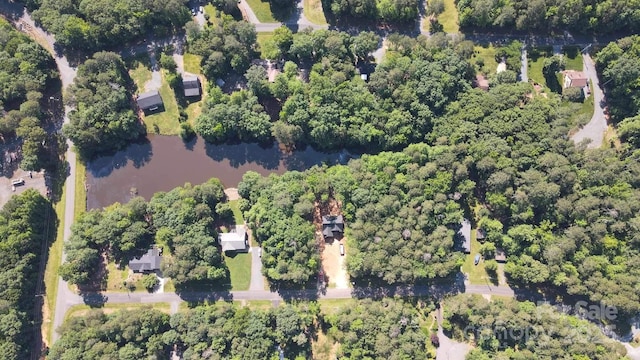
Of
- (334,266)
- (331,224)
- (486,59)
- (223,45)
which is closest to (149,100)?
(223,45)

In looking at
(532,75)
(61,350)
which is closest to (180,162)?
(61,350)

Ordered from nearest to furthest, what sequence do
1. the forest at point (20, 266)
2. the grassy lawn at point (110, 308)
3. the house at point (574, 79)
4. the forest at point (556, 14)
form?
the forest at point (20, 266) → the grassy lawn at point (110, 308) → the forest at point (556, 14) → the house at point (574, 79)

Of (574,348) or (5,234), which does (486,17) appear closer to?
(574,348)

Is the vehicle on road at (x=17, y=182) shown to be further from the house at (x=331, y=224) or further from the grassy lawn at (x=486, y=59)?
the grassy lawn at (x=486, y=59)

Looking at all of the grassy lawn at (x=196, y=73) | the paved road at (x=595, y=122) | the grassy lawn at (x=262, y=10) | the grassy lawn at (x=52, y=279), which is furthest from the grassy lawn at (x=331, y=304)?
the grassy lawn at (x=262, y=10)

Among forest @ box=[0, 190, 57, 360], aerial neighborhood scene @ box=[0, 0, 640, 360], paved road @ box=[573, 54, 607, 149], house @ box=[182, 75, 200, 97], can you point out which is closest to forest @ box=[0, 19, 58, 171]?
aerial neighborhood scene @ box=[0, 0, 640, 360]

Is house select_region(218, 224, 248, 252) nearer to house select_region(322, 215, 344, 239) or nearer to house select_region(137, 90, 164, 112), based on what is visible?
house select_region(322, 215, 344, 239)
